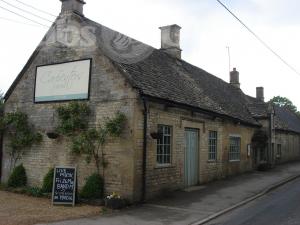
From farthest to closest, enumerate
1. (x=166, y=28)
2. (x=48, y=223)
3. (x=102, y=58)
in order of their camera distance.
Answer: (x=166, y=28), (x=102, y=58), (x=48, y=223)

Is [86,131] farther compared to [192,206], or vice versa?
[86,131]

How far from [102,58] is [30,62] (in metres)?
4.27

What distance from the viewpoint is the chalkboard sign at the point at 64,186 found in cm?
1342

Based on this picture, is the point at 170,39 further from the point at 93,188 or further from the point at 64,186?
the point at 64,186

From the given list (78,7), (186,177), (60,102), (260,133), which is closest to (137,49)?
(78,7)

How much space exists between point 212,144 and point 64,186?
8669mm

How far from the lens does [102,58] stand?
1473cm

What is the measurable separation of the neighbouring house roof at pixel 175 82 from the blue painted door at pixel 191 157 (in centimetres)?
126

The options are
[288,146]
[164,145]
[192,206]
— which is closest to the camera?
[192,206]

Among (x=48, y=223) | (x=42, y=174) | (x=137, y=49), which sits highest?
(x=137, y=49)

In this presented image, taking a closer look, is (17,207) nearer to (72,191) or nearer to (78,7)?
(72,191)

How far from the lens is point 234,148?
2341 centimetres

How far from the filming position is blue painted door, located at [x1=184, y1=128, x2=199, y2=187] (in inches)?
680

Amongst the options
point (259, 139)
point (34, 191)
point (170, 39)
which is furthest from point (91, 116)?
point (259, 139)
